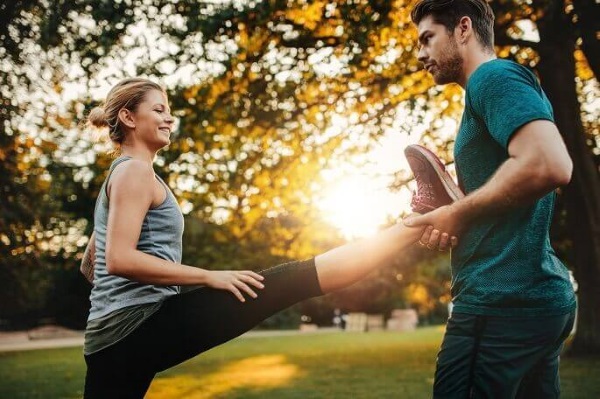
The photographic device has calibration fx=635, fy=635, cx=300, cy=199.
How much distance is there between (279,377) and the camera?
39.6ft

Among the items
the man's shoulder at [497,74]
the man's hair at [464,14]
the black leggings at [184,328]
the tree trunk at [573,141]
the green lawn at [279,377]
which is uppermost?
the tree trunk at [573,141]

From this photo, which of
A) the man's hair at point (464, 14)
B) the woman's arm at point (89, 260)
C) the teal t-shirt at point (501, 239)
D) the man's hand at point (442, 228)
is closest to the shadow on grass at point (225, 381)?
the woman's arm at point (89, 260)

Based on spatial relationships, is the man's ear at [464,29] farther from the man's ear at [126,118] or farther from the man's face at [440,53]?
the man's ear at [126,118]

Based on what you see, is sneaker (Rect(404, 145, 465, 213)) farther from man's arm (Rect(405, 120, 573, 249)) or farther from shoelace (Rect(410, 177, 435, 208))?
man's arm (Rect(405, 120, 573, 249))

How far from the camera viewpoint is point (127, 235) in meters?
2.82

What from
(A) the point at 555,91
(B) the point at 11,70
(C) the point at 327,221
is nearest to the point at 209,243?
(C) the point at 327,221

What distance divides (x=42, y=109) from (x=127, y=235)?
13.0 m

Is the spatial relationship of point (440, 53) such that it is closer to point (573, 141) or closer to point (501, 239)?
point (501, 239)

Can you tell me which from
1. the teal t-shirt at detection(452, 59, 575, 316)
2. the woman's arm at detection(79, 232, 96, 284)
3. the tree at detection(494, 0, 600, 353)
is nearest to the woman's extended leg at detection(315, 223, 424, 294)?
the teal t-shirt at detection(452, 59, 575, 316)

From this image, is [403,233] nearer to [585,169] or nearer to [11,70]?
[585,169]

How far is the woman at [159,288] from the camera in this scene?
111 inches

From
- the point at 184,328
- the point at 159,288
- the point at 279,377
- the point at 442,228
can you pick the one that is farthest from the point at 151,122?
the point at 279,377

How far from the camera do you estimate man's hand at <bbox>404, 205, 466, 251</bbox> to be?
7.99ft

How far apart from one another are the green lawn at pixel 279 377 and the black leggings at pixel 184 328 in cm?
659
